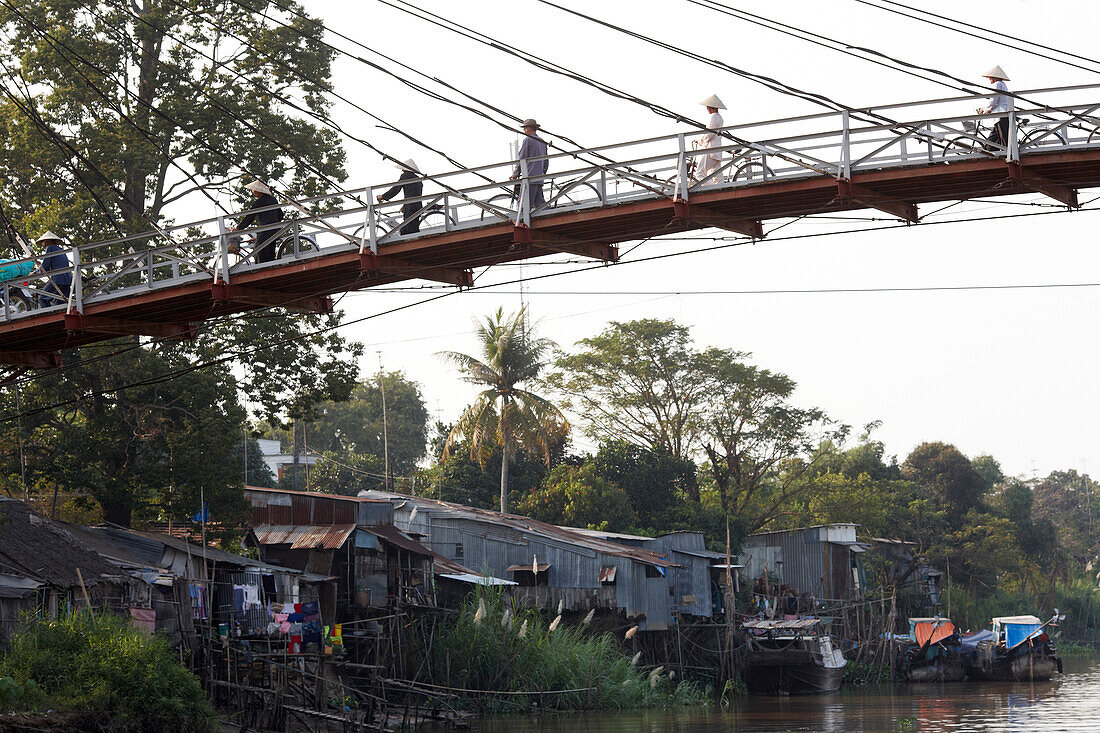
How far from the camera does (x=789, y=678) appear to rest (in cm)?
4762

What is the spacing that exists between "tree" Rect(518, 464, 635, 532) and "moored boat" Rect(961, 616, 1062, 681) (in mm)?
16129

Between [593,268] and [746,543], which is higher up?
[593,268]

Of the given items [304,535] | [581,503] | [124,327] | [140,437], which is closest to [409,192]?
[124,327]

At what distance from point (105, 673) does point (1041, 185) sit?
58.3 ft

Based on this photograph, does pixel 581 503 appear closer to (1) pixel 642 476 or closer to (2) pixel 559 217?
(1) pixel 642 476

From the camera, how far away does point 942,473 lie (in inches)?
2894

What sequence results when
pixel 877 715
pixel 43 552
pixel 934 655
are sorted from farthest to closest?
pixel 934 655 → pixel 877 715 → pixel 43 552

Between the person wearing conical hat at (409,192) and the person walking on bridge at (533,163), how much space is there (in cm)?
180

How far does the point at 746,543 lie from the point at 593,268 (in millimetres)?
39260

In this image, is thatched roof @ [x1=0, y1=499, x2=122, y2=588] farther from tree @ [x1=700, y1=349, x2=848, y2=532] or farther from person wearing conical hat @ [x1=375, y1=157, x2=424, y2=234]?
tree @ [x1=700, y1=349, x2=848, y2=532]

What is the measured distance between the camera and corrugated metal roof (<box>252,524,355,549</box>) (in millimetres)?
34781

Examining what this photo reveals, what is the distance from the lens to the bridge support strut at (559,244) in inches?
812

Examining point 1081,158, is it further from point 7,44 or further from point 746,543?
point 746,543

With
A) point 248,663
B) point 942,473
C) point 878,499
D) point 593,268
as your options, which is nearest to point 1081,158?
point 593,268
